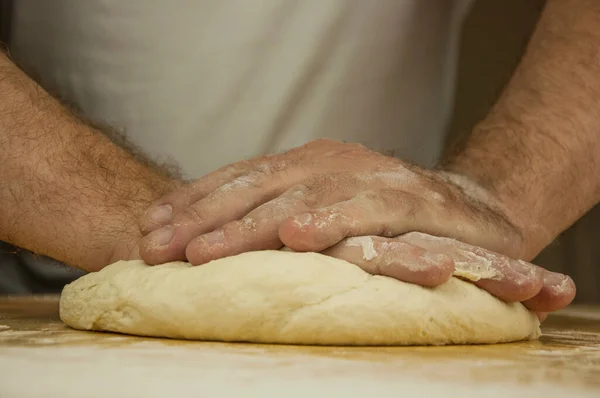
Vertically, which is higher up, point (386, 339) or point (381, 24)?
point (381, 24)

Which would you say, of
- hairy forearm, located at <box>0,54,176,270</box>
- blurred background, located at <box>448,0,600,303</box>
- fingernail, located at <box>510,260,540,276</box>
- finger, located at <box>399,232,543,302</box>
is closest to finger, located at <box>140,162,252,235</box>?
hairy forearm, located at <box>0,54,176,270</box>

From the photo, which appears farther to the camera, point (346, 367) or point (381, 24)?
point (381, 24)

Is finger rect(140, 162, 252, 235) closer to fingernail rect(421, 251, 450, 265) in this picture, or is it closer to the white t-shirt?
fingernail rect(421, 251, 450, 265)

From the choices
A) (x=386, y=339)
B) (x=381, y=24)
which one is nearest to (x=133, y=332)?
(x=386, y=339)

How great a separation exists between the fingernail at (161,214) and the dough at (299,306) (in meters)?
0.14

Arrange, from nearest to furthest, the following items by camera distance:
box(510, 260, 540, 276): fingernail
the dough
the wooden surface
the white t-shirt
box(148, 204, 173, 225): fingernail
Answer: the wooden surface
the dough
box(510, 260, 540, 276): fingernail
box(148, 204, 173, 225): fingernail
the white t-shirt

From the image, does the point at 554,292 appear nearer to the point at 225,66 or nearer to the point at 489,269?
the point at 489,269

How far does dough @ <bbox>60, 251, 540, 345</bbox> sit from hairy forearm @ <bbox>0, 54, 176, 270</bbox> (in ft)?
1.42

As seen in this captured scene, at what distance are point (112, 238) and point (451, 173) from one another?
2.37 ft

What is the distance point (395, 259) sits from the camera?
955mm

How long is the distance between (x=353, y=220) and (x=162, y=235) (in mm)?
305

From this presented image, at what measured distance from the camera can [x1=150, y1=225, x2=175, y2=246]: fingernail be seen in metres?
1.04

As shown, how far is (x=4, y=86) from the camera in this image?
148cm

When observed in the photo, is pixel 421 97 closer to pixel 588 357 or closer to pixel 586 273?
pixel 586 273
